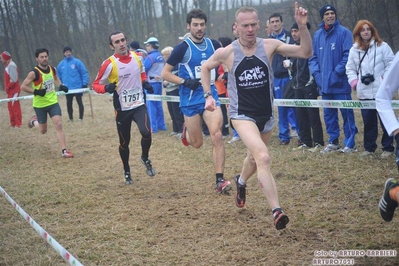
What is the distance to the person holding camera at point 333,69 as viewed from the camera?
334 inches

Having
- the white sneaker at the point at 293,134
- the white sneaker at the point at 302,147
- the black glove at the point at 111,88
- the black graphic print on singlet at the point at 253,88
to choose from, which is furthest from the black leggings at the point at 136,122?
the white sneaker at the point at 293,134

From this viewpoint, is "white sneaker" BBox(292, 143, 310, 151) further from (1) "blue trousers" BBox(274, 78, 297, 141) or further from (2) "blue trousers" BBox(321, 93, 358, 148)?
(1) "blue trousers" BBox(274, 78, 297, 141)

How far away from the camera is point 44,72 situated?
35.2 feet

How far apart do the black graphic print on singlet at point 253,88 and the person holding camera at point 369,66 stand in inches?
111

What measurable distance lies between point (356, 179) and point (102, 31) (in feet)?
117

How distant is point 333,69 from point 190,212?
3.79m

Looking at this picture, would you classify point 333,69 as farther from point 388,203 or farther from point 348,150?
point 388,203

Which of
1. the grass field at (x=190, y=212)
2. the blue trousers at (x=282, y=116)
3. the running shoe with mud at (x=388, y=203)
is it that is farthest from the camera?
the blue trousers at (x=282, y=116)

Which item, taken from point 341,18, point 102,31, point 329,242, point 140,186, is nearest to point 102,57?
point 102,31

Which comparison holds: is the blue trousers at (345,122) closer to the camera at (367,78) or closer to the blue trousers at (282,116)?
the camera at (367,78)

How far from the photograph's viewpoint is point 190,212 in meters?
6.29

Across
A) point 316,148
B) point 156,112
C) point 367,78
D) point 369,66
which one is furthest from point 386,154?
point 156,112

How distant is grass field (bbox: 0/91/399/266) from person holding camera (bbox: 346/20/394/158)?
1.57 feet

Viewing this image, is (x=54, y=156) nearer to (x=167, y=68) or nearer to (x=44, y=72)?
(x=44, y=72)
